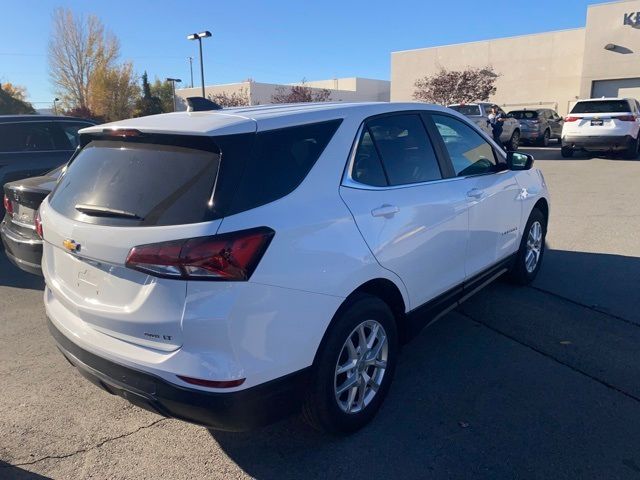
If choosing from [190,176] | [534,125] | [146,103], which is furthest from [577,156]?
[146,103]

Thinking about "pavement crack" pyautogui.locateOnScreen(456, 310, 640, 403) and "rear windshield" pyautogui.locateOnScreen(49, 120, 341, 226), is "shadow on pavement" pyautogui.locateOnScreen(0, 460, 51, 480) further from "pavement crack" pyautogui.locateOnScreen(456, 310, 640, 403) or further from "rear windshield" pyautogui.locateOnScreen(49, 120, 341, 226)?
"pavement crack" pyautogui.locateOnScreen(456, 310, 640, 403)

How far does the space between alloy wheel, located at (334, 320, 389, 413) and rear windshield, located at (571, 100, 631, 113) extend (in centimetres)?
1613

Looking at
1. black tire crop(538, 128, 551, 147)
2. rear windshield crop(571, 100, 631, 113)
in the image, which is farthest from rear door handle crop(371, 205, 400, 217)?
black tire crop(538, 128, 551, 147)

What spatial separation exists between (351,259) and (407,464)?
3.63 ft

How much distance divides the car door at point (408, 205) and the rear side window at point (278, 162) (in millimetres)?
251

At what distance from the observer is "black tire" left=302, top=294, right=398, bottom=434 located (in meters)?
2.54

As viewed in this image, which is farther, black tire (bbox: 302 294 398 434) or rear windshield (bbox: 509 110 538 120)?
rear windshield (bbox: 509 110 538 120)

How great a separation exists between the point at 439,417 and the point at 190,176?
6.57 ft

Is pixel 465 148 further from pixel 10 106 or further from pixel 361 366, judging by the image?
pixel 10 106

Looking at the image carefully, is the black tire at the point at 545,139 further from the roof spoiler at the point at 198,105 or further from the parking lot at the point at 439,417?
the roof spoiler at the point at 198,105

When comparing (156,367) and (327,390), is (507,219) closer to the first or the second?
(327,390)

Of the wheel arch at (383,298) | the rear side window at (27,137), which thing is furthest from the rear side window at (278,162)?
the rear side window at (27,137)

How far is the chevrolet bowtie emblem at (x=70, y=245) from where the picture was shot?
2.50 m

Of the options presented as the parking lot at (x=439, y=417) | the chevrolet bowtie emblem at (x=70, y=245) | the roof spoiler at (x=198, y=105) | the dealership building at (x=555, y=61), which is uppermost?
the dealership building at (x=555, y=61)
